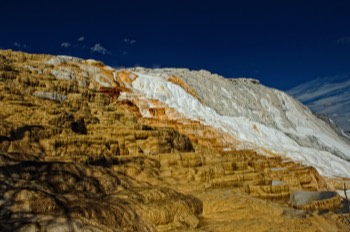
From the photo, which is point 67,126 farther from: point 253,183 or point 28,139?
point 253,183

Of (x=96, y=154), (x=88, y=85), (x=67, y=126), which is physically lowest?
(x=96, y=154)

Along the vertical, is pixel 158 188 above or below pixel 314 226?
above

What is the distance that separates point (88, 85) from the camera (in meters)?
35.6

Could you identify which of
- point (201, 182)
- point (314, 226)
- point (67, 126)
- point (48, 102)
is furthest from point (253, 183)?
point (48, 102)

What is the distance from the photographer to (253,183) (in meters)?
21.4

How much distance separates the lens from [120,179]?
16359mm

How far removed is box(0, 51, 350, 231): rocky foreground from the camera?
11.4 m

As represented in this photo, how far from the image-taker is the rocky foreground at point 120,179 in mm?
11406

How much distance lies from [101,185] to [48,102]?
11635mm

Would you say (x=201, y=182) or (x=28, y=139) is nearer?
(x=28, y=139)

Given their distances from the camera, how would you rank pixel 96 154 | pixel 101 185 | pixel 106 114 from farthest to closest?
1. pixel 106 114
2. pixel 96 154
3. pixel 101 185

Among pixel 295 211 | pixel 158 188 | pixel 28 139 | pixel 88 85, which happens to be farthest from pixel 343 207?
pixel 88 85

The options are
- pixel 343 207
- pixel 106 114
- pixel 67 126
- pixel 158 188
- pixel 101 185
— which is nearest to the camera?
pixel 101 185

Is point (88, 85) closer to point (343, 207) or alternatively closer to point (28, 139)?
point (28, 139)
